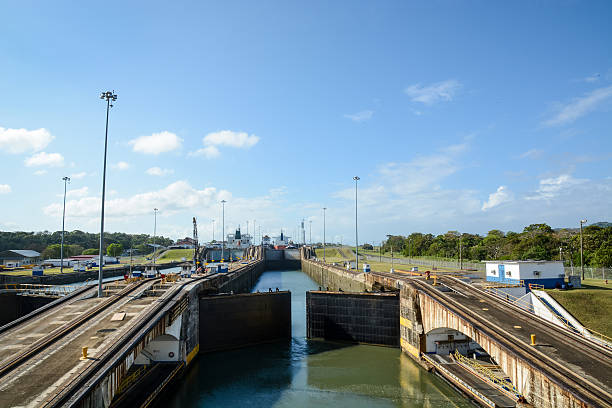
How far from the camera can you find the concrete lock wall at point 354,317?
4166 cm

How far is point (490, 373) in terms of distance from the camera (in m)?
30.4

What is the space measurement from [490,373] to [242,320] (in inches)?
983

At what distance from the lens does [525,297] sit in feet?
137

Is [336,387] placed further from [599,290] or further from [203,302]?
[599,290]

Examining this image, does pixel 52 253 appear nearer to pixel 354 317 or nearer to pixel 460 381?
pixel 354 317

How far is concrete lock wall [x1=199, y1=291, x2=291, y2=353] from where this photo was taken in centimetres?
3991

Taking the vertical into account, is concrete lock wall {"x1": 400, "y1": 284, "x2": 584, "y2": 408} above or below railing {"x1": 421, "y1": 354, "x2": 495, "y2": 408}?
above

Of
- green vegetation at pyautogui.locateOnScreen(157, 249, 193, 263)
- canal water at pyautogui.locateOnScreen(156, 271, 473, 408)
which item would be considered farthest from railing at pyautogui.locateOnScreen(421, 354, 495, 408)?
green vegetation at pyautogui.locateOnScreen(157, 249, 193, 263)

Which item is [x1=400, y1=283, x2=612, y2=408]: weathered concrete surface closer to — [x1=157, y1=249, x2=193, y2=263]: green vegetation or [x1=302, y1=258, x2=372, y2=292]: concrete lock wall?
[x1=302, y1=258, x2=372, y2=292]: concrete lock wall

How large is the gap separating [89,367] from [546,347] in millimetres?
27896

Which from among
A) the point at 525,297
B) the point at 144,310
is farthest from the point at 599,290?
the point at 144,310

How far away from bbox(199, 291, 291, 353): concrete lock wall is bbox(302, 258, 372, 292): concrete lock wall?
18.8 metres

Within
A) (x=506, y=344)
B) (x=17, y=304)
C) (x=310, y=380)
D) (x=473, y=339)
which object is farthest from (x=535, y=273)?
(x=17, y=304)

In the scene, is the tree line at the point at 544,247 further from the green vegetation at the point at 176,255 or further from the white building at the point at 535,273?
the green vegetation at the point at 176,255
